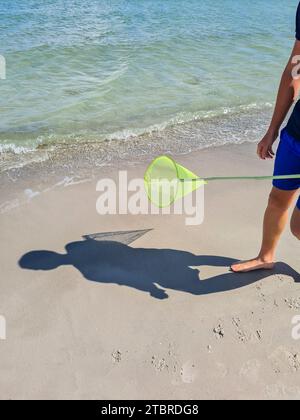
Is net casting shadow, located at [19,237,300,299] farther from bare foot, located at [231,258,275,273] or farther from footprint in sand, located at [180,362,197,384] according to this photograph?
footprint in sand, located at [180,362,197,384]

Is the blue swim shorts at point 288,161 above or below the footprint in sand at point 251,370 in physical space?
above

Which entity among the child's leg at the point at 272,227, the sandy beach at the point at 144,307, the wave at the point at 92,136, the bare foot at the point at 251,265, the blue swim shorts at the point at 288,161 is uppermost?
the blue swim shorts at the point at 288,161

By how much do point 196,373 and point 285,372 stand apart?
47 centimetres

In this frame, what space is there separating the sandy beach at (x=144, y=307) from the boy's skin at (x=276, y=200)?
0.09 metres

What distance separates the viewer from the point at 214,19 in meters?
11.0

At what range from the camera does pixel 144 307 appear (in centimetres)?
276

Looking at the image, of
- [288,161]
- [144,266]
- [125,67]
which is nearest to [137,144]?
[144,266]

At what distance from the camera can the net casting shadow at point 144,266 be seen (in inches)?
116

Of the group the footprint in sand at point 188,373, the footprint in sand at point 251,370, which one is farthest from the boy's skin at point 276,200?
the footprint in sand at point 188,373

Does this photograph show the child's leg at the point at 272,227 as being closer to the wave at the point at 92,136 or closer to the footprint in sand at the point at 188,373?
the footprint in sand at the point at 188,373

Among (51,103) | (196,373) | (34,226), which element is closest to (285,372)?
(196,373)

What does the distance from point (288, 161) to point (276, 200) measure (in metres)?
0.29

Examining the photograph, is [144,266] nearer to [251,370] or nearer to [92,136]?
[251,370]
